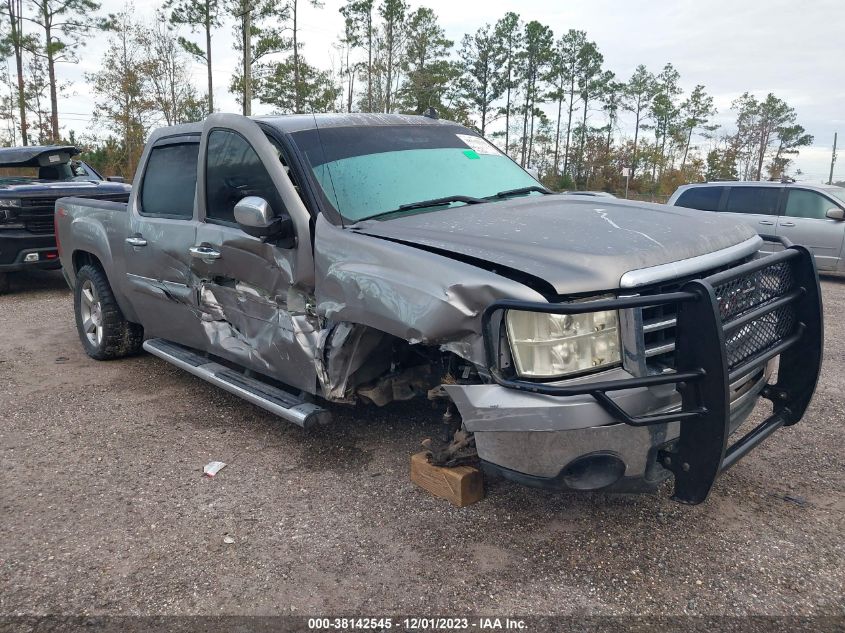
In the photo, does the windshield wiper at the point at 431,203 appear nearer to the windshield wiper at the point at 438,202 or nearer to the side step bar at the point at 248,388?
the windshield wiper at the point at 438,202

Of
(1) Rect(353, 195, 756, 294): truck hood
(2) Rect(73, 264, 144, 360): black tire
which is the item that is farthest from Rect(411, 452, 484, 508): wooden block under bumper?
(2) Rect(73, 264, 144, 360): black tire

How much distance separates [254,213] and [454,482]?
157 centimetres

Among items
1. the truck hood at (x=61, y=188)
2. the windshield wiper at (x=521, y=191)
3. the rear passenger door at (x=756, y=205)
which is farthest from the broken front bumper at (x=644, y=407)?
the rear passenger door at (x=756, y=205)

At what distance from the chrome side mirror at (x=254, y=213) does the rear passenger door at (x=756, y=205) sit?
9300 mm

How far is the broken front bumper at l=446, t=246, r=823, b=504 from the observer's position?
7.37 feet

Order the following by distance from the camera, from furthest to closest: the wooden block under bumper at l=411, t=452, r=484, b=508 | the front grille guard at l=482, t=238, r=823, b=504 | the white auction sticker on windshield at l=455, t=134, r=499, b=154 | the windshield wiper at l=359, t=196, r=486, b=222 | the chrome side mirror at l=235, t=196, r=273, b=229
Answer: the white auction sticker on windshield at l=455, t=134, r=499, b=154
the windshield wiper at l=359, t=196, r=486, b=222
the chrome side mirror at l=235, t=196, r=273, b=229
the wooden block under bumper at l=411, t=452, r=484, b=508
the front grille guard at l=482, t=238, r=823, b=504

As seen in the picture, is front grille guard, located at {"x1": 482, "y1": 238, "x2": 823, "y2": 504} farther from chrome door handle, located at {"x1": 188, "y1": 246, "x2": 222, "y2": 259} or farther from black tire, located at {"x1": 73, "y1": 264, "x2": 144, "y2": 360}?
black tire, located at {"x1": 73, "y1": 264, "x2": 144, "y2": 360}

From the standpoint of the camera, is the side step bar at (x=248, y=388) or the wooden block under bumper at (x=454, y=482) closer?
the wooden block under bumper at (x=454, y=482)

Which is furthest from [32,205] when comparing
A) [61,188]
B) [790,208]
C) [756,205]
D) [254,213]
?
[790,208]

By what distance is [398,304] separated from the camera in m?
2.65

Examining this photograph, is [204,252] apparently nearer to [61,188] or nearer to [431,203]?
[431,203]

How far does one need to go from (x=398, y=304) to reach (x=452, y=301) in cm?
30

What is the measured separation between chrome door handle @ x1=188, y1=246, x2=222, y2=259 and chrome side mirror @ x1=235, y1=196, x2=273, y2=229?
2.20ft

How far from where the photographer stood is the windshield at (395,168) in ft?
10.9
